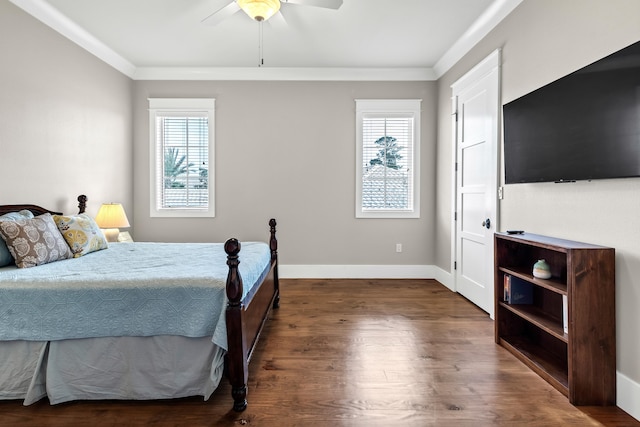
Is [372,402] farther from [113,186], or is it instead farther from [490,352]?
[113,186]

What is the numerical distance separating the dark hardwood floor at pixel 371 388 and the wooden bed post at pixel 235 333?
118mm

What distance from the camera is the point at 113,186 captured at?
4.36m

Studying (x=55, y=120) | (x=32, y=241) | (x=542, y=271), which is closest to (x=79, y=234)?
(x=32, y=241)

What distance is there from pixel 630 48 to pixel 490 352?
83.7 inches

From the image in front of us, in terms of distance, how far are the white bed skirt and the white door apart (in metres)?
2.78

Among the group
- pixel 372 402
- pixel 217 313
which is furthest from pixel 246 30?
pixel 372 402

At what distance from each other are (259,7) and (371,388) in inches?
112

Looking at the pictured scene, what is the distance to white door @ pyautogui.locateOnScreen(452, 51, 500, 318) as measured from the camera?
10.7 feet

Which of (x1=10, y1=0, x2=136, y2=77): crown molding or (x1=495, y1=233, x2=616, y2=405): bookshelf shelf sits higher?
(x1=10, y1=0, x2=136, y2=77): crown molding

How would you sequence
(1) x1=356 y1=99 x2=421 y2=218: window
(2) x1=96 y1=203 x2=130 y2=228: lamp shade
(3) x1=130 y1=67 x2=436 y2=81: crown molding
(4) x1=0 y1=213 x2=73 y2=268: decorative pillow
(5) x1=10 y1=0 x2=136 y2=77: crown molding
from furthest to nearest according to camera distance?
(1) x1=356 y1=99 x2=421 y2=218: window, (3) x1=130 y1=67 x2=436 y2=81: crown molding, (2) x1=96 y1=203 x2=130 y2=228: lamp shade, (5) x1=10 y1=0 x2=136 y2=77: crown molding, (4) x1=0 y1=213 x2=73 y2=268: decorative pillow

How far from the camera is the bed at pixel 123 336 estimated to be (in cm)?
185

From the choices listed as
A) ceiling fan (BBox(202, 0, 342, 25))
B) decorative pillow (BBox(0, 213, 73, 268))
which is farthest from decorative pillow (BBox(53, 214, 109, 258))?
ceiling fan (BBox(202, 0, 342, 25))

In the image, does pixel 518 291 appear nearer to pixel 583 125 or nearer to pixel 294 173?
pixel 583 125

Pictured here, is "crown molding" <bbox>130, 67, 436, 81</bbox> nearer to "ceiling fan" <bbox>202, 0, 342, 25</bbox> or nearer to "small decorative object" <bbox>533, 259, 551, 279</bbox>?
"ceiling fan" <bbox>202, 0, 342, 25</bbox>
